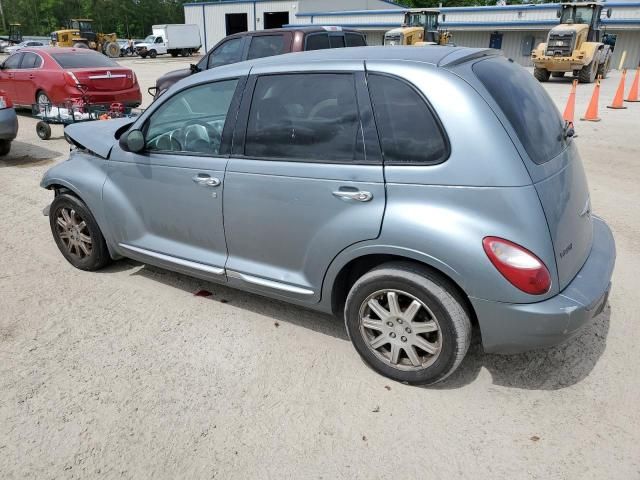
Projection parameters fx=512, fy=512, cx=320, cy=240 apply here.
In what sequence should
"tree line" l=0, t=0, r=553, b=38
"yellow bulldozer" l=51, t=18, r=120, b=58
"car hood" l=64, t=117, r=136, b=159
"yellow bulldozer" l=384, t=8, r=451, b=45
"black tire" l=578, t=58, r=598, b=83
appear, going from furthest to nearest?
"tree line" l=0, t=0, r=553, b=38 → "yellow bulldozer" l=51, t=18, r=120, b=58 → "yellow bulldozer" l=384, t=8, r=451, b=45 → "black tire" l=578, t=58, r=598, b=83 → "car hood" l=64, t=117, r=136, b=159

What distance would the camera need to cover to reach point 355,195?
285 centimetres

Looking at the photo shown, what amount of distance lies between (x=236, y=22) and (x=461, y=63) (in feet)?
166

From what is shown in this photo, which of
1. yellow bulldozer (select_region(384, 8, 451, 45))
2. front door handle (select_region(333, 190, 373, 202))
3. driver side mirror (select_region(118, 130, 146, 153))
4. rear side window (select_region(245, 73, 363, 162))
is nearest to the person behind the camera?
front door handle (select_region(333, 190, 373, 202))

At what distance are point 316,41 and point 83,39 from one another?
127ft

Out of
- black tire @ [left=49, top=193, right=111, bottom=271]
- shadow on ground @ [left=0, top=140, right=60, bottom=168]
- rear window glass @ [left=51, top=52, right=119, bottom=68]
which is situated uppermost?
rear window glass @ [left=51, top=52, right=119, bottom=68]

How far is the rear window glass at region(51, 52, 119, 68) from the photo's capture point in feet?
36.8

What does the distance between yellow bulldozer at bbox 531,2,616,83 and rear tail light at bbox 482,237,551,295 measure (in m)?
20.6

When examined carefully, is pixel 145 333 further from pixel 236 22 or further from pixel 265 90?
pixel 236 22

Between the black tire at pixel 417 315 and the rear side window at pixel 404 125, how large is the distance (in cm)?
60

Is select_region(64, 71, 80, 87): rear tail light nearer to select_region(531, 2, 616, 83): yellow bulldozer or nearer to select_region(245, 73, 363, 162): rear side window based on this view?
select_region(245, 73, 363, 162): rear side window

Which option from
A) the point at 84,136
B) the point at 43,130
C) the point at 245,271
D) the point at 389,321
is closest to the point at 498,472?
the point at 389,321

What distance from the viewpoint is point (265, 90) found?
3.27m

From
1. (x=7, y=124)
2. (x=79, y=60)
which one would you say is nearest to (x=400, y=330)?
(x=7, y=124)

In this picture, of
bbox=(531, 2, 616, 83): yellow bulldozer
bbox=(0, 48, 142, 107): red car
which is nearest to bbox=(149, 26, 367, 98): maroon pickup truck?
bbox=(0, 48, 142, 107): red car
